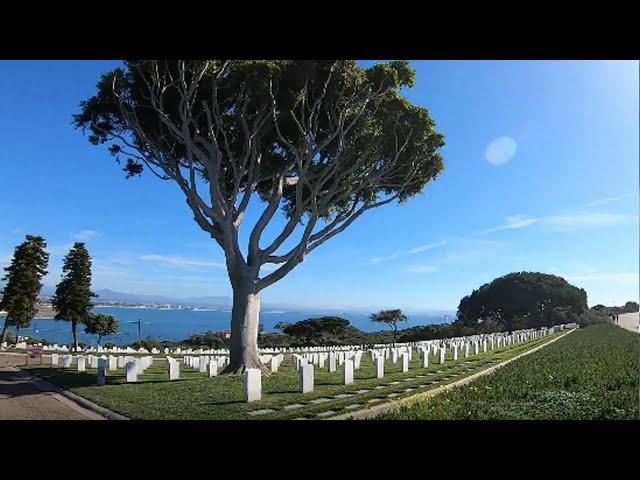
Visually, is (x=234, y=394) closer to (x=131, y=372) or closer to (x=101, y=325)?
(x=131, y=372)

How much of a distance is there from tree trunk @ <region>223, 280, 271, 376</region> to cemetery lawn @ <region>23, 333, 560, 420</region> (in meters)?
0.84

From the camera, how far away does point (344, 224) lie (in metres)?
13.2

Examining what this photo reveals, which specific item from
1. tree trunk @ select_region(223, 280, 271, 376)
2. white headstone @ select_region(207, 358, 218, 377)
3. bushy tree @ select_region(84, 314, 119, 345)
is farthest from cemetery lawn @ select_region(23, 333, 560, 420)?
bushy tree @ select_region(84, 314, 119, 345)

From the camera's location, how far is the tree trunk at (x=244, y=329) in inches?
464

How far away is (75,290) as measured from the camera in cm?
1051

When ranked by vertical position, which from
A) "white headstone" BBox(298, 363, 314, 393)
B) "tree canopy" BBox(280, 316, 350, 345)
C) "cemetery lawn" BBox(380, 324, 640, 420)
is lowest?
"tree canopy" BBox(280, 316, 350, 345)

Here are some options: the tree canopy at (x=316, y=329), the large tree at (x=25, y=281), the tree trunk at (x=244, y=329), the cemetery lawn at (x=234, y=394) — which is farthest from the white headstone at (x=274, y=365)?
the tree canopy at (x=316, y=329)

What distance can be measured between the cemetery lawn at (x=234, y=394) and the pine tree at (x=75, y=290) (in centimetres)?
151

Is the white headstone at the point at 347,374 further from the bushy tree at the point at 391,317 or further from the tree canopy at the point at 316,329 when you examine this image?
the tree canopy at the point at 316,329

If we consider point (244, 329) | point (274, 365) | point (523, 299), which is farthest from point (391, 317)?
point (244, 329)

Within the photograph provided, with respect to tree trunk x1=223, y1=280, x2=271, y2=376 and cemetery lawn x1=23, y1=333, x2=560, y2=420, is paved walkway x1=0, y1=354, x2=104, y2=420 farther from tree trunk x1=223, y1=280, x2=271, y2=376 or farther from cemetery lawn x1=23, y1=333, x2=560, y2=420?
tree trunk x1=223, y1=280, x2=271, y2=376

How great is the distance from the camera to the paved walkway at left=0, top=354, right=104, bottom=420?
6.72m
